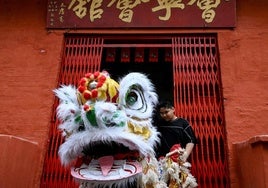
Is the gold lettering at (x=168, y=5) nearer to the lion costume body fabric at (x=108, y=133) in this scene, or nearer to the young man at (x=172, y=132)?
the young man at (x=172, y=132)

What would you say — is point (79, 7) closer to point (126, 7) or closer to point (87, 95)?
point (126, 7)

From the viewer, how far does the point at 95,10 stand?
5594 mm

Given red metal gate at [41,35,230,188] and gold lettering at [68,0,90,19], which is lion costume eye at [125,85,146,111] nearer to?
red metal gate at [41,35,230,188]

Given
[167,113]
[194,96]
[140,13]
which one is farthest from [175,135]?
[140,13]

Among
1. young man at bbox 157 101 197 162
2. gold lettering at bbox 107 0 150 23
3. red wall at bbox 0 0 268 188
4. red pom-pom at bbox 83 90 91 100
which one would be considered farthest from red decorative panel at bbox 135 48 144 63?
red pom-pom at bbox 83 90 91 100

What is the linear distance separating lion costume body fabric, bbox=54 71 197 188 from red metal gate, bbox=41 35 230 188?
1767 millimetres

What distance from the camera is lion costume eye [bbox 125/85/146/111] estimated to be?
9.41 feet

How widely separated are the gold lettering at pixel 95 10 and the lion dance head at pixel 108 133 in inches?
110

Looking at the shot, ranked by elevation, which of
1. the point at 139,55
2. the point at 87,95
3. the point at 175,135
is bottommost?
the point at 175,135

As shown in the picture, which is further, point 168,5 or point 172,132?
point 168,5

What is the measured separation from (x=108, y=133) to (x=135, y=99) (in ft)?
1.47

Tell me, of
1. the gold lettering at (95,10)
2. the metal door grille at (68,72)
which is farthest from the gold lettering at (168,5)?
the metal door grille at (68,72)

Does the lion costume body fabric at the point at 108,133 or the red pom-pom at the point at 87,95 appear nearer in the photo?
the lion costume body fabric at the point at 108,133

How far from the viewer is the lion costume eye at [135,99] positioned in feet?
9.41
